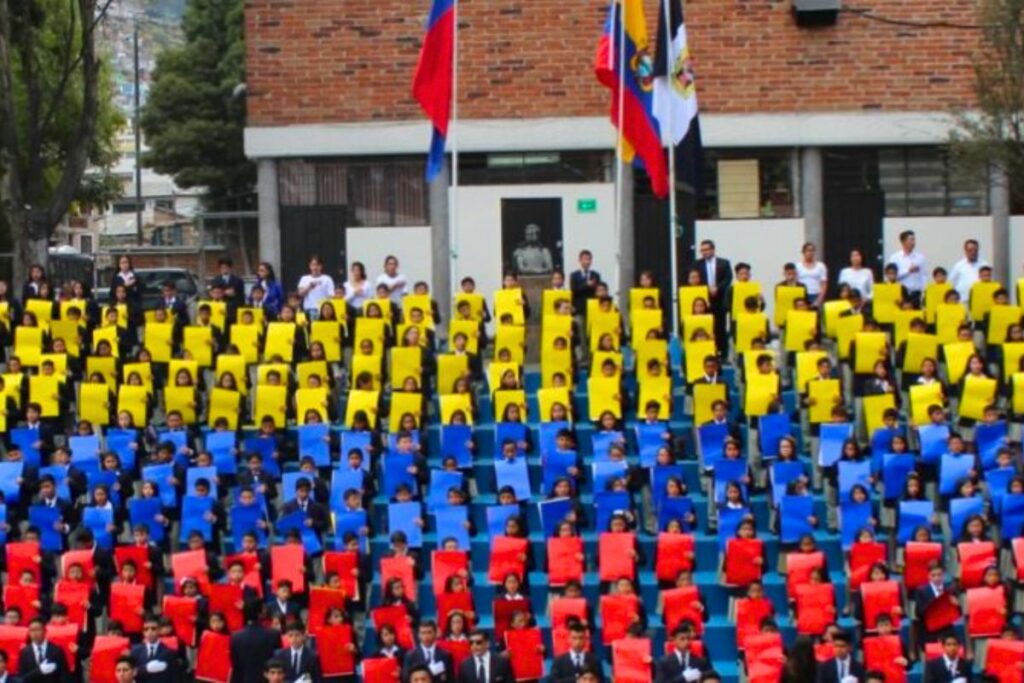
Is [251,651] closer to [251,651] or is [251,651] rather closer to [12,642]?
[251,651]

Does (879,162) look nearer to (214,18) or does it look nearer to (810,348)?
(810,348)

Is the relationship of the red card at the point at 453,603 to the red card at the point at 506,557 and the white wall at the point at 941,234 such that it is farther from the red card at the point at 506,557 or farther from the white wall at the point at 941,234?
the white wall at the point at 941,234

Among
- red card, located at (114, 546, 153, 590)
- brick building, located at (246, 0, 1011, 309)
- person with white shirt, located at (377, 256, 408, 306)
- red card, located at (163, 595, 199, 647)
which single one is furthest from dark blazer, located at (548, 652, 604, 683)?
brick building, located at (246, 0, 1011, 309)

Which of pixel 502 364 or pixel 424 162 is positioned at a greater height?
pixel 424 162

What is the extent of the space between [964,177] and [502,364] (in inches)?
339

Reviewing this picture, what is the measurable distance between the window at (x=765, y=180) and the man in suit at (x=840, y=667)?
12660 millimetres

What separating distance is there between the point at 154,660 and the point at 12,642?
4.52ft

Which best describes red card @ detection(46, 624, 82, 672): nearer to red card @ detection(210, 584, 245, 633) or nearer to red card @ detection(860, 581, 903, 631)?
red card @ detection(210, 584, 245, 633)

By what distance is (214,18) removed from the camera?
72.4 m

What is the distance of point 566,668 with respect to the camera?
23.8 meters

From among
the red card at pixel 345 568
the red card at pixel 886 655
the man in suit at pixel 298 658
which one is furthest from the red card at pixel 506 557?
the red card at pixel 886 655

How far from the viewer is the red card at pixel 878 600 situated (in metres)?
24.6

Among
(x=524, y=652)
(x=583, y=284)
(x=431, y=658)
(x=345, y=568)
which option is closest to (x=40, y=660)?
(x=345, y=568)

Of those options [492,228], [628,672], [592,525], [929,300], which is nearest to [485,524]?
[592,525]
